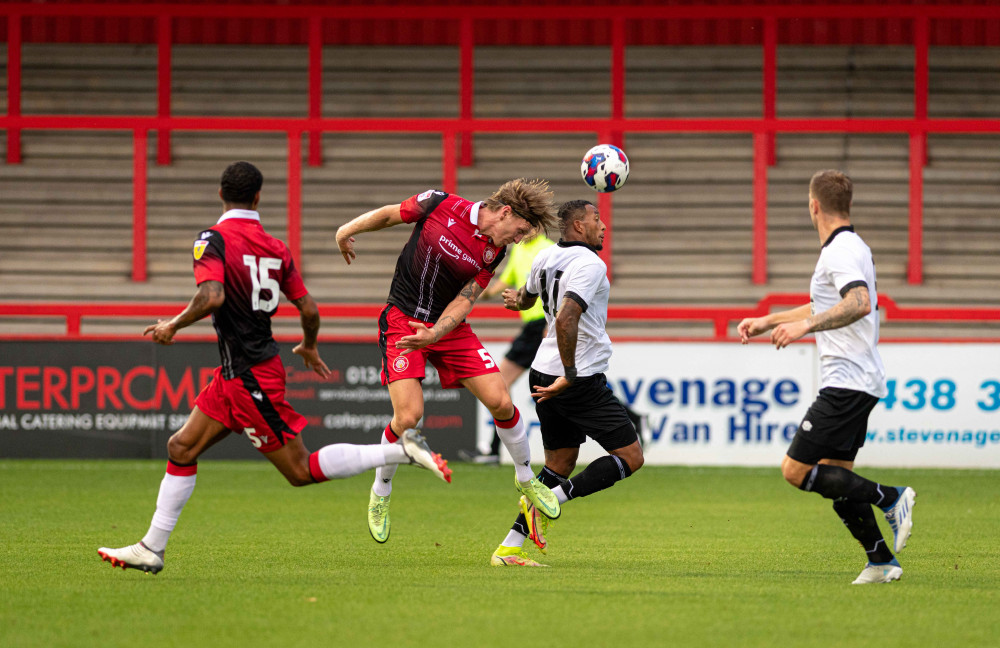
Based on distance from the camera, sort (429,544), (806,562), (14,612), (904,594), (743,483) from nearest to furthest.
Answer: (14,612) → (904,594) → (806,562) → (429,544) → (743,483)

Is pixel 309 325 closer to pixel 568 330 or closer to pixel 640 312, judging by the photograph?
pixel 568 330

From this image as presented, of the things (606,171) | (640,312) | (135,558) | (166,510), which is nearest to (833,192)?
(606,171)

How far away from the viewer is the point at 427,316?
6.77m

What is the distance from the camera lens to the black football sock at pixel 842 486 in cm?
574

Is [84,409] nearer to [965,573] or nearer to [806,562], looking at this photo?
[806,562]

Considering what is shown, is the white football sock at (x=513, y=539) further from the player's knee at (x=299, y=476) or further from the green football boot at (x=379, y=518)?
the player's knee at (x=299, y=476)

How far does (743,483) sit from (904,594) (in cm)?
528

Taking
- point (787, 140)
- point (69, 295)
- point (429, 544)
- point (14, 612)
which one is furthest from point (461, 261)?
point (787, 140)

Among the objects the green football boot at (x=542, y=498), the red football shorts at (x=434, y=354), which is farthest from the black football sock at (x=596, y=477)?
the red football shorts at (x=434, y=354)

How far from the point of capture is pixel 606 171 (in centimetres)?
825

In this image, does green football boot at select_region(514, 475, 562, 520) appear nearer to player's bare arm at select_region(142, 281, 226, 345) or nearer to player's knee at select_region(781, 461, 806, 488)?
player's knee at select_region(781, 461, 806, 488)

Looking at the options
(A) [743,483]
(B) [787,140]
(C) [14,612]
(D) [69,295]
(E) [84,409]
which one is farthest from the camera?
(B) [787,140]

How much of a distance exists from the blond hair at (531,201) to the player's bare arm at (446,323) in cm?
48

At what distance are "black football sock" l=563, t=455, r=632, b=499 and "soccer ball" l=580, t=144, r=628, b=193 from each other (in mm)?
2244
